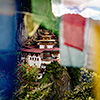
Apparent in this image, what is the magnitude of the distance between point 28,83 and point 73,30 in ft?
2.55

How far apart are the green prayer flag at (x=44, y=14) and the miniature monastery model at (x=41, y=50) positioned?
0.09 m

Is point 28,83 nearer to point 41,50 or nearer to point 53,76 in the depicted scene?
point 53,76

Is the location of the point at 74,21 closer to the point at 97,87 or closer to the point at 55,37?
the point at 55,37

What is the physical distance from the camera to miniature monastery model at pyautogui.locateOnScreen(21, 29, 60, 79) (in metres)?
1.78

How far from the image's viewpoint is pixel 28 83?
1813 mm

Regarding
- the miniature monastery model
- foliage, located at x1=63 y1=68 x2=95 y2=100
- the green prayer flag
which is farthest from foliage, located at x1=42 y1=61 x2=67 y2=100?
the green prayer flag

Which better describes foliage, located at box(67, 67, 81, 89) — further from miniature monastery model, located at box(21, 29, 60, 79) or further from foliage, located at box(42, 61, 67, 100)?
miniature monastery model, located at box(21, 29, 60, 79)

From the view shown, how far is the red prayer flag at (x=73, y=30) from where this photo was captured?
1.78m

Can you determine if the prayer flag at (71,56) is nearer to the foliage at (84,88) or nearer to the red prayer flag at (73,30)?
the red prayer flag at (73,30)

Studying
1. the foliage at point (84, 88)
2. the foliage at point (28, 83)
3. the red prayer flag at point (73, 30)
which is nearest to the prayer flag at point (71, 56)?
the red prayer flag at point (73, 30)

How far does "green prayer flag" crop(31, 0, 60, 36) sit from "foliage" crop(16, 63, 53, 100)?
1.63 feet

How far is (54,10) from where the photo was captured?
1.75m

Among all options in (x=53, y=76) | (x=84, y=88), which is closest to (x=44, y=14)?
(x=53, y=76)

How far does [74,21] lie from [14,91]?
1.03 metres
